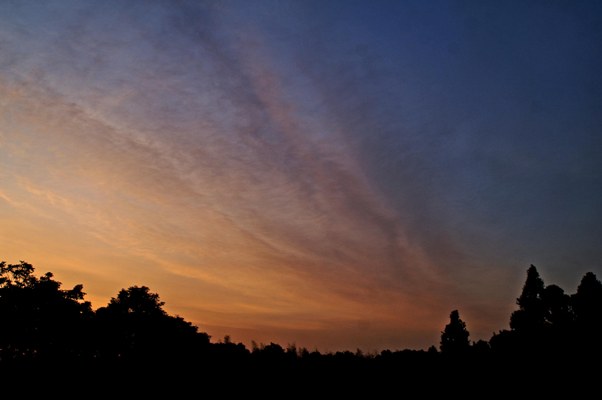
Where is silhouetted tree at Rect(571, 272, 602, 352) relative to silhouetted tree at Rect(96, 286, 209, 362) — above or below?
above

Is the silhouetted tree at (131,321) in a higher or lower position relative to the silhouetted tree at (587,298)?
lower

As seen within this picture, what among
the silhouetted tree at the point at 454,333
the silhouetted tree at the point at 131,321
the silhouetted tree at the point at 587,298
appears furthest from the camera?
the silhouetted tree at the point at 131,321

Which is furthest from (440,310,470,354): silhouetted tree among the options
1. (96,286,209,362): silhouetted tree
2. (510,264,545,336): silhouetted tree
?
(96,286,209,362): silhouetted tree

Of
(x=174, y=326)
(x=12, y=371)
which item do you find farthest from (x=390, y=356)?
(x=174, y=326)

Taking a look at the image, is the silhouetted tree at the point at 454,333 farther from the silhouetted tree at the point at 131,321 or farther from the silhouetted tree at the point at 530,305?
the silhouetted tree at the point at 131,321

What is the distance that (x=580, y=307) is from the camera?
42.5 m

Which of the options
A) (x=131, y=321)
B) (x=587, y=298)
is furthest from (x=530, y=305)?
(x=131, y=321)

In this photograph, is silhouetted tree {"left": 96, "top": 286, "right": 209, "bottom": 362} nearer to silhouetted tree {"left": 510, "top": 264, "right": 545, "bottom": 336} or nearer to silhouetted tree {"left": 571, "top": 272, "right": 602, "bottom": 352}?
silhouetted tree {"left": 510, "top": 264, "right": 545, "bottom": 336}

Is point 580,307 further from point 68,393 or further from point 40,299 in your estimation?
point 40,299

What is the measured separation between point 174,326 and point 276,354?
43.2m

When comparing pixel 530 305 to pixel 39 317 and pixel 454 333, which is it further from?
pixel 39 317

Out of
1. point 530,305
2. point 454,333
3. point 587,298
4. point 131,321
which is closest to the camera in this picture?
point 587,298

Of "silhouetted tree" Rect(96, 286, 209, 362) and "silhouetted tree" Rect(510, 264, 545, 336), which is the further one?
"silhouetted tree" Rect(96, 286, 209, 362)

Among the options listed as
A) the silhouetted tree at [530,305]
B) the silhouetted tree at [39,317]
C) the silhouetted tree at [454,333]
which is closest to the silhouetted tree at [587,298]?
the silhouetted tree at [530,305]
